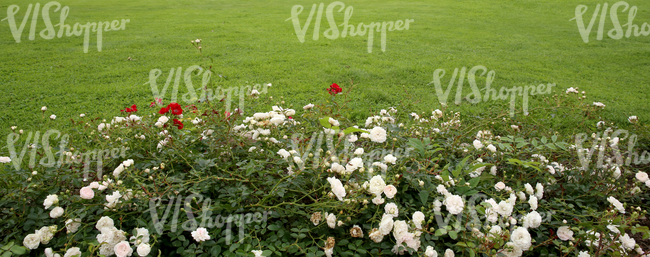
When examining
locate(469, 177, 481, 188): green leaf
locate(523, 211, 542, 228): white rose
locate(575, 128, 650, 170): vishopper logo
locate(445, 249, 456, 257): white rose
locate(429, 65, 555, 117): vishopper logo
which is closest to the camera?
locate(445, 249, 456, 257): white rose

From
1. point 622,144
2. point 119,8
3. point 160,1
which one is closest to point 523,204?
point 622,144

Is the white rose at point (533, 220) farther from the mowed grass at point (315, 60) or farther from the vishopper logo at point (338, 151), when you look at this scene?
the mowed grass at point (315, 60)

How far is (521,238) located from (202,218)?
4.63 ft

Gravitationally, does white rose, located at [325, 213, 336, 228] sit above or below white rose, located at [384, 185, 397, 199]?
below

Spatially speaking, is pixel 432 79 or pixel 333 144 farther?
pixel 432 79

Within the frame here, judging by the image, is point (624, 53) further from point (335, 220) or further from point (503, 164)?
point (335, 220)

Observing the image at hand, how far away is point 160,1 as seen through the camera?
14281 mm

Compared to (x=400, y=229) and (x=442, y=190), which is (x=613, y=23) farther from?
(x=400, y=229)

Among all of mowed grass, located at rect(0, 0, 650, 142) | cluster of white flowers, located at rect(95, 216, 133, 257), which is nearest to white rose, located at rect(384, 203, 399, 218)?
cluster of white flowers, located at rect(95, 216, 133, 257)

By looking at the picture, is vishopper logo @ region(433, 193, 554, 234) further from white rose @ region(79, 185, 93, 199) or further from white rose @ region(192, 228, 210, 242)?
white rose @ region(79, 185, 93, 199)

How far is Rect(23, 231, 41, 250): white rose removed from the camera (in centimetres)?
164

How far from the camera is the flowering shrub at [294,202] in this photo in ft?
5.58

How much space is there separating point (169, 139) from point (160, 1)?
14.0m

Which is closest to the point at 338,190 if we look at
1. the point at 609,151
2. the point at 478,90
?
the point at 609,151
